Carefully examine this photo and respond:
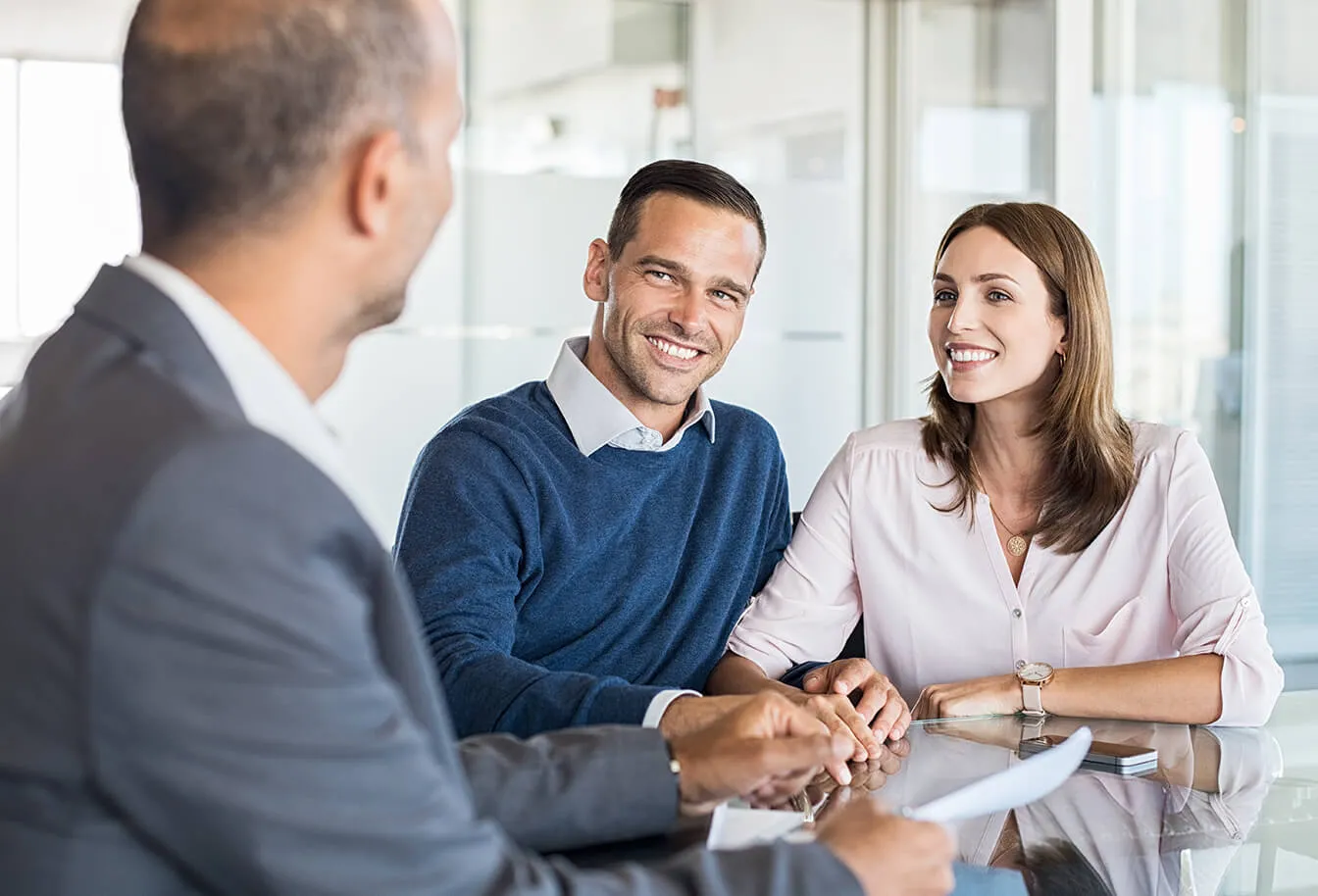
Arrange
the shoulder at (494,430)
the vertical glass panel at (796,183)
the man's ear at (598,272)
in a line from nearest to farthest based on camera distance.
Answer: the shoulder at (494,430)
the man's ear at (598,272)
the vertical glass panel at (796,183)

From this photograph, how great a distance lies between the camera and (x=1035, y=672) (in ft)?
6.58

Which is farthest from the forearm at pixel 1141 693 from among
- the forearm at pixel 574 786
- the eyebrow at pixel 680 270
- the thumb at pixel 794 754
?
the forearm at pixel 574 786

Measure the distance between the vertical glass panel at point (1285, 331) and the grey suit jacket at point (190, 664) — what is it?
3.48 metres

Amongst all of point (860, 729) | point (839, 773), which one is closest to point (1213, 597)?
point (860, 729)

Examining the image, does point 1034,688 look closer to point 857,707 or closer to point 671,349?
point 857,707

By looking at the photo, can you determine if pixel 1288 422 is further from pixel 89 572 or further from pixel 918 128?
pixel 89 572

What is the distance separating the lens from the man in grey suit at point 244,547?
2.46 ft

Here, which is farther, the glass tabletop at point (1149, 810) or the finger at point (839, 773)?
the finger at point (839, 773)

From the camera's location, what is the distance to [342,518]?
80 centimetres

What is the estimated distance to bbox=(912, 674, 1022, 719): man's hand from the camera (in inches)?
77.4

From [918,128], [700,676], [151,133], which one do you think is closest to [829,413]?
[918,128]

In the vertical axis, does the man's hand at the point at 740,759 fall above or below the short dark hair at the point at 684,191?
below

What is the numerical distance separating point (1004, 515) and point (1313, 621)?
190cm

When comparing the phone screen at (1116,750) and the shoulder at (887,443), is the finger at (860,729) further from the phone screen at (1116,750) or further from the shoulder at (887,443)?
the shoulder at (887,443)
